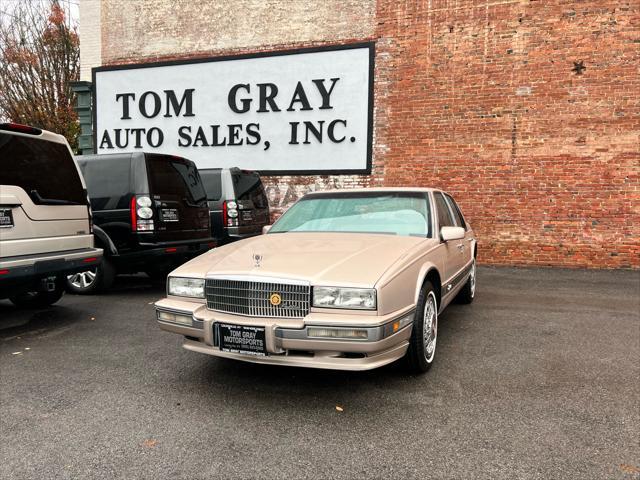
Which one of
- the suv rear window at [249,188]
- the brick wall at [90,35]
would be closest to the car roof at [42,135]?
the suv rear window at [249,188]

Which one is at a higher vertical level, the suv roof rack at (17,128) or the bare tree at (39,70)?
the bare tree at (39,70)

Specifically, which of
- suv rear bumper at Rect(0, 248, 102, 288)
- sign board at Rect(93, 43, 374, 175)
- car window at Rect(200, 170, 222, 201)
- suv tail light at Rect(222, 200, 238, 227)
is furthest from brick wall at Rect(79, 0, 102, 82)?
suv rear bumper at Rect(0, 248, 102, 288)

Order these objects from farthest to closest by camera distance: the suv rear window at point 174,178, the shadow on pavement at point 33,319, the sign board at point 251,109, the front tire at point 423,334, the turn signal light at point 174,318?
the sign board at point 251,109 < the suv rear window at point 174,178 < the shadow on pavement at point 33,319 < the front tire at point 423,334 < the turn signal light at point 174,318

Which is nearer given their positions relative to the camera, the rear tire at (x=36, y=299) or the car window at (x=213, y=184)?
the rear tire at (x=36, y=299)

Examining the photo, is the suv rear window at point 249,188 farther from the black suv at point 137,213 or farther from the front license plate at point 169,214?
the front license plate at point 169,214

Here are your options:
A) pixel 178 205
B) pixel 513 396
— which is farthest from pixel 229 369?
pixel 178 205

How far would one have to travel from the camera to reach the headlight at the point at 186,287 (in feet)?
11.6

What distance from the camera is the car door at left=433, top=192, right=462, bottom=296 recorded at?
14.8 feet

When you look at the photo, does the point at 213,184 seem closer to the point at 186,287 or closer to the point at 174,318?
the point at 186,287

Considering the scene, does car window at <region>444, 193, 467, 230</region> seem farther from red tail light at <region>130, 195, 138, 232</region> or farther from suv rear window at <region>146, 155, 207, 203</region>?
red tail light at <region>130, 195, 138, 232</region>

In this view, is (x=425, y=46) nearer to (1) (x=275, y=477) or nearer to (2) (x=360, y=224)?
(2) (x=360, y=224)

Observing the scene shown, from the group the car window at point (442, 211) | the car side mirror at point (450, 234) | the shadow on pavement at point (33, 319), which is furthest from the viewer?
the shadow on pavement at point (33, 319)

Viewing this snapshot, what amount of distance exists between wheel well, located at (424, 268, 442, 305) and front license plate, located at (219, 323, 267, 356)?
1.47m

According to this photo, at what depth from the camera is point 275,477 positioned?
2.40 metres
